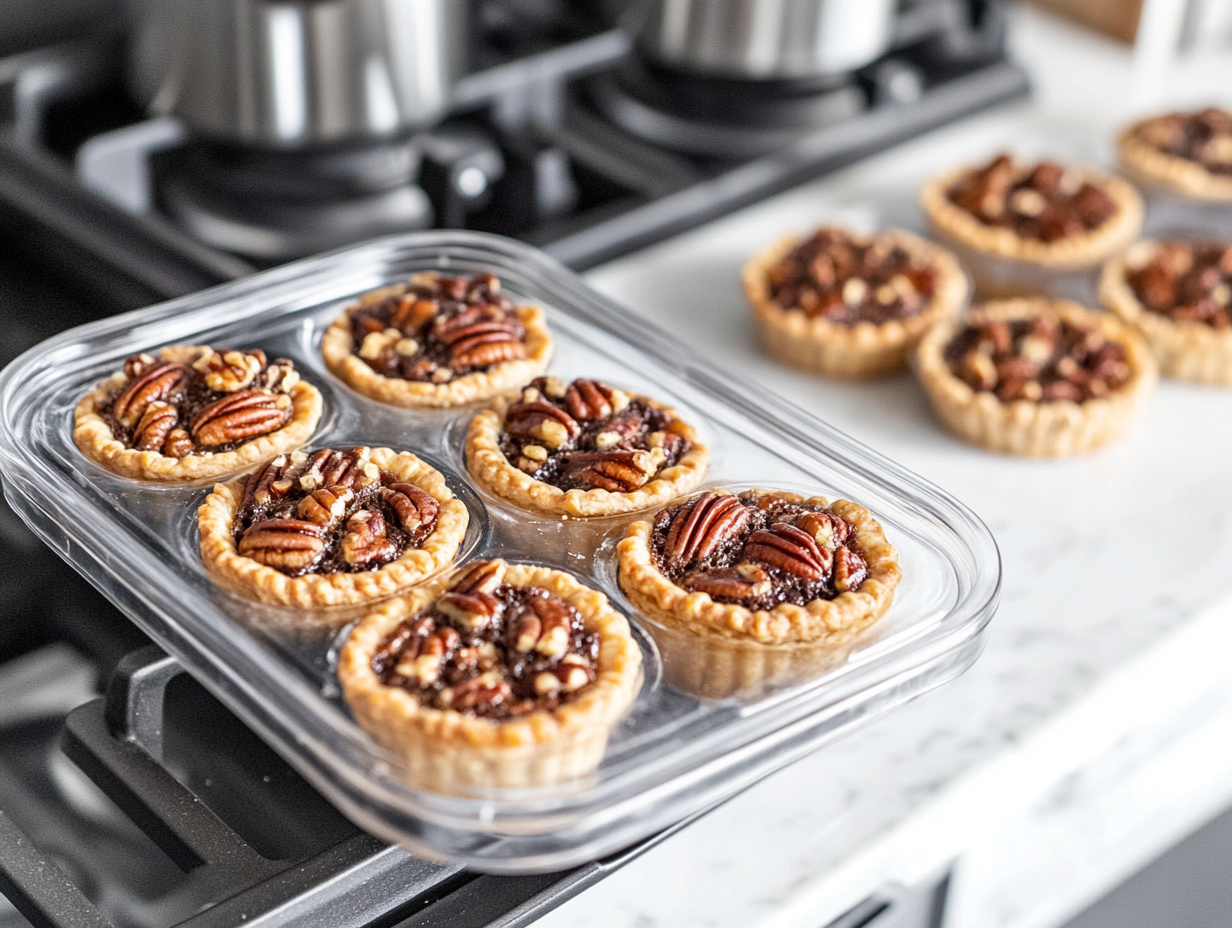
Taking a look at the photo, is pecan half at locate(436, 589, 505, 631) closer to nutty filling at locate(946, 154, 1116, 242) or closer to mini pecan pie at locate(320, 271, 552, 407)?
mini pecan pie at locate(320, 271, 552, 407)

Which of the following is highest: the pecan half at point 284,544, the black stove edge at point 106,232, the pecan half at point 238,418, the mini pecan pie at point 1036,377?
the pecan half at point 238,418

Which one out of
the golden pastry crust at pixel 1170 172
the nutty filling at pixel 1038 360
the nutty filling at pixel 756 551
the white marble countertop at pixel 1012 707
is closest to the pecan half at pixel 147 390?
the nutty filling at pixel 756 551

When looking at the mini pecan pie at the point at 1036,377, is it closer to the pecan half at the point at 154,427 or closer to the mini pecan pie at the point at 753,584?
the mini pecan pie at the point at 753,584

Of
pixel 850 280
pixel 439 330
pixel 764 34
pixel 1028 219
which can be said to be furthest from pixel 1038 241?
pixel 439 330

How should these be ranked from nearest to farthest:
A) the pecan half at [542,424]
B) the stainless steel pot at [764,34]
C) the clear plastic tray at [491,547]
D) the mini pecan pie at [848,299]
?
the clear plastic tray at [491,547] → the pecan half at [542,424] → the mini pecan pie at [848,299] → the stainless steel pot at [764,34]

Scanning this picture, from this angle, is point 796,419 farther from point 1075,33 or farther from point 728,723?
point 1075,33

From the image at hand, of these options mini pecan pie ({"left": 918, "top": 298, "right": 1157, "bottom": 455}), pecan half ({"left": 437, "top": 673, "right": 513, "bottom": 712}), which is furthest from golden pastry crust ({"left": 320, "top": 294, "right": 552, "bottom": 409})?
mini pecan pie ({"left": 918, "top": 298, "right": 1157, "bottom": 455})

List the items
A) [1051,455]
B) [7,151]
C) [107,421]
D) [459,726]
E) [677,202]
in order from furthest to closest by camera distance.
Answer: [677,202] → [7,151] → [1051,455] → [107,421] → [459,726]

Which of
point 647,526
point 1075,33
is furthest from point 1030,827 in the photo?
point 1075,33
